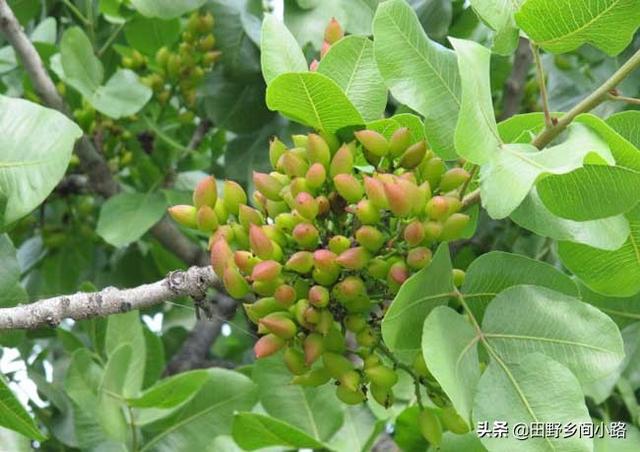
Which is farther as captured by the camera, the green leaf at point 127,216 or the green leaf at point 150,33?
the green leaf at point 150,33

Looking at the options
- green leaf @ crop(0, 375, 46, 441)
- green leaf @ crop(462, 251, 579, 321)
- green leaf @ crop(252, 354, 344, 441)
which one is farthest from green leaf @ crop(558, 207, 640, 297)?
green leaf @ crop(0, 375, 46, 441)

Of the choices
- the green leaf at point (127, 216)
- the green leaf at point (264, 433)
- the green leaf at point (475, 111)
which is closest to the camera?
the green leaf at point (475, 111)

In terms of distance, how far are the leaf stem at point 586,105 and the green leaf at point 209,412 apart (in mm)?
525

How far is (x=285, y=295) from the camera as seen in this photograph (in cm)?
83

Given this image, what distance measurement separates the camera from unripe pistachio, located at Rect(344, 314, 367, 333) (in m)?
0.88

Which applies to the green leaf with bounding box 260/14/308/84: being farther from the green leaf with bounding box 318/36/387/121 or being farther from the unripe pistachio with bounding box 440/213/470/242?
the unripe pistachio with bounding box 440/213/470/242

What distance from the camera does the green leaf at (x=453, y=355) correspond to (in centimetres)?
78

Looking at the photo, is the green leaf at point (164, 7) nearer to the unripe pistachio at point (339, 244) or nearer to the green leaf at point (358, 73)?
the green leaf at point (358, 73)

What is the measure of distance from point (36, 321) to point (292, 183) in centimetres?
26

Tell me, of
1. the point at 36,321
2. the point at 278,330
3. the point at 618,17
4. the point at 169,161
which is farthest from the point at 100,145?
the point at 618,17

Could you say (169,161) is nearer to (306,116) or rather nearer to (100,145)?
(100,145)

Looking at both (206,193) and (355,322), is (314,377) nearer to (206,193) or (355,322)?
(355,322)

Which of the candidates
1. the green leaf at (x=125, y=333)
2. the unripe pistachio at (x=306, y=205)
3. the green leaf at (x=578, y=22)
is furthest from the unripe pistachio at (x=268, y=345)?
the green leaf at (x=125, y=333)

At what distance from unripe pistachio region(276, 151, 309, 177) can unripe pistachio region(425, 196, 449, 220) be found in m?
0.11
